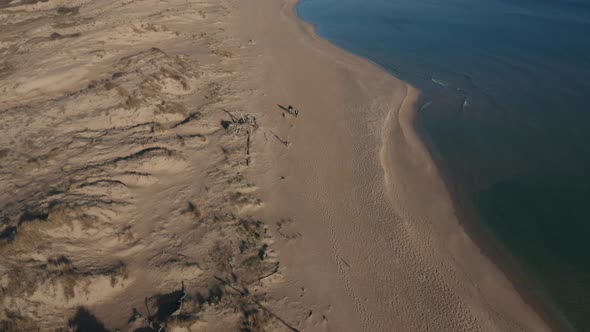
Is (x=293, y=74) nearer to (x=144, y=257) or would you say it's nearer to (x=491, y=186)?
(x=491, y=186)

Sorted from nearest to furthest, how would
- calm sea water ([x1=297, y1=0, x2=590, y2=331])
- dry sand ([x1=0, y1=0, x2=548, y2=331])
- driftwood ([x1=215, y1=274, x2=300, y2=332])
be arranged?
dry sand ([x1=0, y1=0, x2=548, y2=331]) → driftwood ([x1=215, y1=274, x2=300, y2=332]) → calm sea water ([x1=297, y1=0, x2=590, y2=331])

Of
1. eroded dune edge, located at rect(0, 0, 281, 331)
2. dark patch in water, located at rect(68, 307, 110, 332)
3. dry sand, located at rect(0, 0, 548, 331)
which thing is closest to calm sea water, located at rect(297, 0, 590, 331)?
dry sand, located at rect(0, 0, 548, 331)

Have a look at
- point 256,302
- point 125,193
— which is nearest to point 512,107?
point 256,302

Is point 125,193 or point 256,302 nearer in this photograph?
point 256,302

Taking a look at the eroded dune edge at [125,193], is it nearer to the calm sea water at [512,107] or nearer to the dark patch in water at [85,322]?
the dark patch in water at [85,322]

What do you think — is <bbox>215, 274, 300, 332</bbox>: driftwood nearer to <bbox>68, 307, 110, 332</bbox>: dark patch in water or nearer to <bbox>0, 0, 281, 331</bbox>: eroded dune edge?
<bbox>0, 0, 281, 331</bbox>: eroded dune edge

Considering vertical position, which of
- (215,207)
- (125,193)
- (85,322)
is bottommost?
(85,322)

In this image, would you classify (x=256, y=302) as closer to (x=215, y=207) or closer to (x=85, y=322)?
(x=215, y=207)
